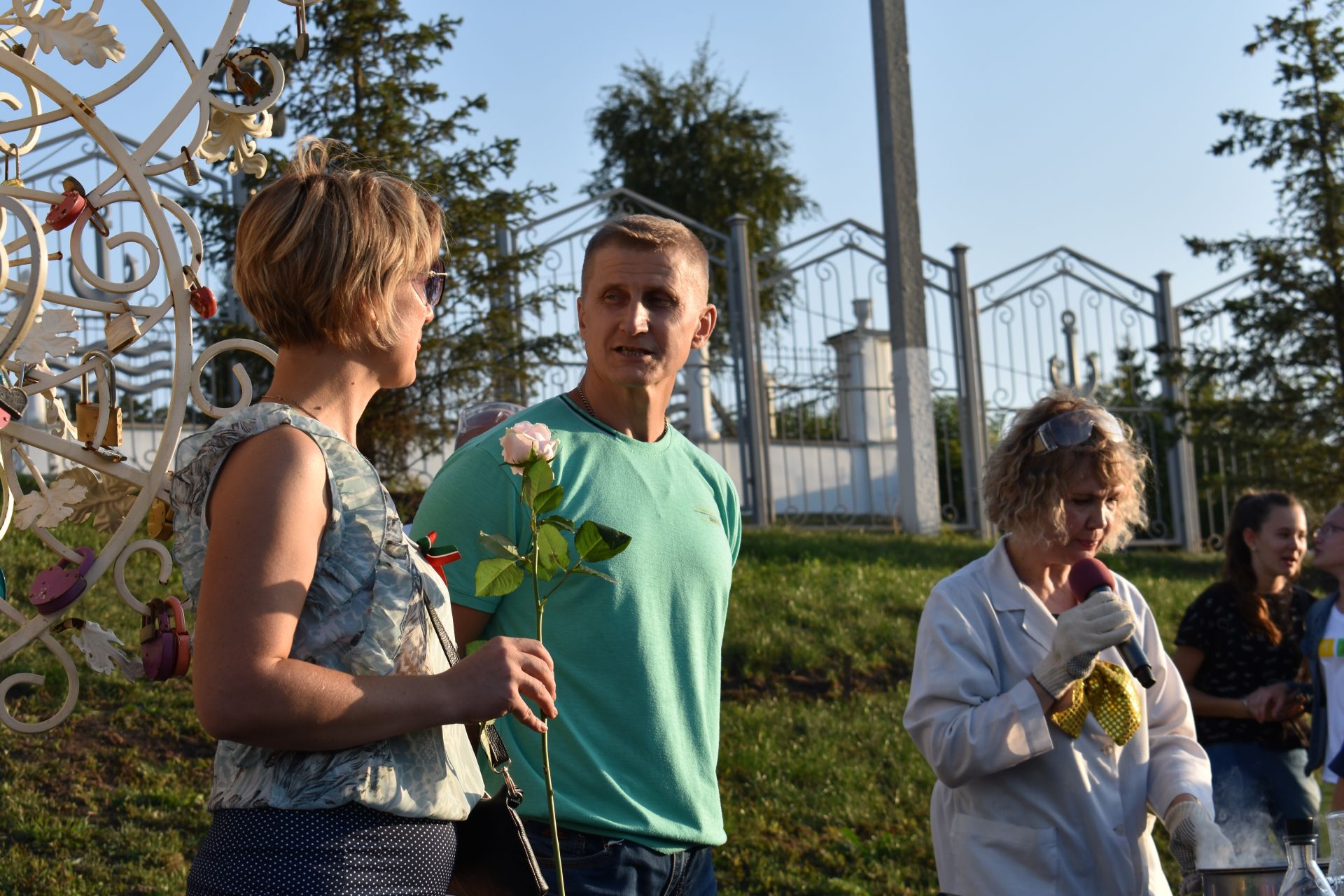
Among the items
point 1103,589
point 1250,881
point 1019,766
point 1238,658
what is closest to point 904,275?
point 1238,658

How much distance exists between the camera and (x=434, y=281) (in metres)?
2.15

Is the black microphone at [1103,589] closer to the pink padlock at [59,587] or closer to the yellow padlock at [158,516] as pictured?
the yellow padlock at [158,516]

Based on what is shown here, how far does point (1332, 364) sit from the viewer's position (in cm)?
1254

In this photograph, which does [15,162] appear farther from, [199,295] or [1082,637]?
[1082,637]

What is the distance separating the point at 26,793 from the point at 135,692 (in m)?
1.05

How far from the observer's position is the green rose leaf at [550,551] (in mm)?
2107

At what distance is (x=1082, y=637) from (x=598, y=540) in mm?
1403

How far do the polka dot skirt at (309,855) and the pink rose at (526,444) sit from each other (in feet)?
1.88

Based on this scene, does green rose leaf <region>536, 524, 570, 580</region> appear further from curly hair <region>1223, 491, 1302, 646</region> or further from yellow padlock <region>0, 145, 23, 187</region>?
curly hair <region>1223, 491, 1302, 646</region>

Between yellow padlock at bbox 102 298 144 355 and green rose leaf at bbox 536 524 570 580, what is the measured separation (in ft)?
3.12

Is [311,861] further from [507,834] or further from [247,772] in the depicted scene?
[507,834]

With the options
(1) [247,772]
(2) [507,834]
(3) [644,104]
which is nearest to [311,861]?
(1) [247,772]

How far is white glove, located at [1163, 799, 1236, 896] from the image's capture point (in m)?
2.93

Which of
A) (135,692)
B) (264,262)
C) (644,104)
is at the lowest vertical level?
(135,692)
